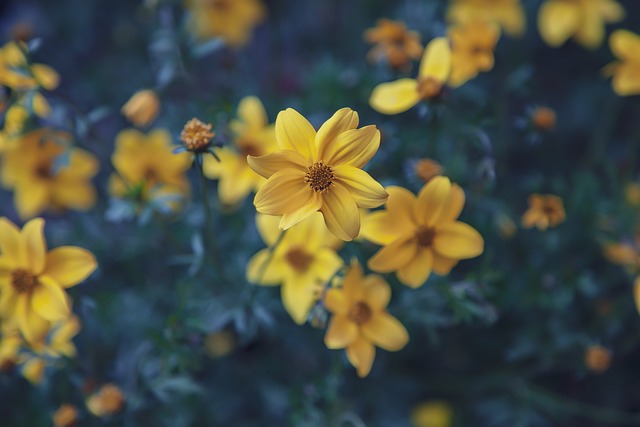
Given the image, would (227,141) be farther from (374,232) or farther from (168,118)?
(168,118)

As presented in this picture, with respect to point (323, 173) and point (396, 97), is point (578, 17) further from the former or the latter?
point (323, 173)

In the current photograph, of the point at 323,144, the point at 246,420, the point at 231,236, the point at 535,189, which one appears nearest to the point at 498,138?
the point at 535,189

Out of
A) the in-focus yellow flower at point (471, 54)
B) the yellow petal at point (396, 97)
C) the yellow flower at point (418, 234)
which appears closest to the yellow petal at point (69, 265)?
the yellow flower at point (418, 234)

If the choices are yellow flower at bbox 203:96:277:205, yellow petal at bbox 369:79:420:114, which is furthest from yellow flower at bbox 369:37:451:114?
yellow flower at bbox 203:96:277:205

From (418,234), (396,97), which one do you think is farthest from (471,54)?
(418,234)

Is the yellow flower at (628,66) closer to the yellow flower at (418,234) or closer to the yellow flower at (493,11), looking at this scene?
the yellow flower at (493,11)
